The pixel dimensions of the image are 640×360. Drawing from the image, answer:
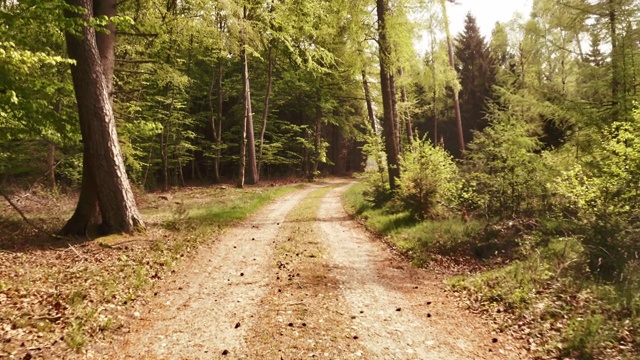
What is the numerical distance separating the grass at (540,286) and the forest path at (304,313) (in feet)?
1.60

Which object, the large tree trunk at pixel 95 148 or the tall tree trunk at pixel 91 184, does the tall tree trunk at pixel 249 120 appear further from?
the large tree trunk at pixel 95 148

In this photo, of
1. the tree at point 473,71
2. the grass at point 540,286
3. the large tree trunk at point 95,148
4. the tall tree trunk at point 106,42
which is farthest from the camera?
the tree at point 473,71

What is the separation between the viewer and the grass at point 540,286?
4.82 meters

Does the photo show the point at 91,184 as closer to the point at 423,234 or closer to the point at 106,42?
the point at 106,42

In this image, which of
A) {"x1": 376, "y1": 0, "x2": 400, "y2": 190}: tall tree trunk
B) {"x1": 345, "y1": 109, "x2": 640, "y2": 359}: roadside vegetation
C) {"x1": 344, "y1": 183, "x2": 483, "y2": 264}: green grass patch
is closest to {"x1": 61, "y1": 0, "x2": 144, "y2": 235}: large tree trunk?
{"x1": 344, "y1": 183, "x2": 483, "y2": 264}: green grass patch

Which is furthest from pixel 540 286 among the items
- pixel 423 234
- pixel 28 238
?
pixel 28 238

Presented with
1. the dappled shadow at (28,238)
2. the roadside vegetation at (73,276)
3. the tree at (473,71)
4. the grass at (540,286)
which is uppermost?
the tree at (473,71)

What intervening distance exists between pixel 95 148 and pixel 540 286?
34.9ft

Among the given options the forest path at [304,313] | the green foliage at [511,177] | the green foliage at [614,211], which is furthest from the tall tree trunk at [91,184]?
the green foliage at [614,211]

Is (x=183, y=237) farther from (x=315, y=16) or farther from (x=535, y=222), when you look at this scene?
(x=315, y=16)

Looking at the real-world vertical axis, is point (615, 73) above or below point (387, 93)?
below

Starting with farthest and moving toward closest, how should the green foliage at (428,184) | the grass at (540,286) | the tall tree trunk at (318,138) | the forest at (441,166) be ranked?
the tall tree trunk at (318,138) → the green foliage at (428,184) → the forest at (441,166) → the grass at (540,286)

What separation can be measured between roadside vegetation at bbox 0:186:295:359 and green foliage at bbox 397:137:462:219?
6866 mm

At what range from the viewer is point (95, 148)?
9.35 m
